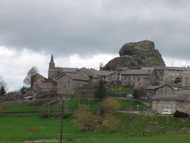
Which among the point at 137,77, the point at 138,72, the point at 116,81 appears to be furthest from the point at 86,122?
the point at 138,72

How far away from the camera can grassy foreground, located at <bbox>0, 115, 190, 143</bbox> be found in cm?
6187

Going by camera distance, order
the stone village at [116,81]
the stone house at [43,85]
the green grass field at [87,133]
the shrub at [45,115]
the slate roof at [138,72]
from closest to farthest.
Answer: the green grass field at [87,133]
the shrub at [45,115]
the stone village at [116,81]
the stone house at [43,85]
the slate roof at [138,72]

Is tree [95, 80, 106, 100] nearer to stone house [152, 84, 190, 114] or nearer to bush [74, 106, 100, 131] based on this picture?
stone house [152, 84, 190, 114]

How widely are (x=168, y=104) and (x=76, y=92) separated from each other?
3624 centimetres

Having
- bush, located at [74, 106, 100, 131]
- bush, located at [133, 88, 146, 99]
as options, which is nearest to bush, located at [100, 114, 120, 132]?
bush, located at [74, 106, 100, 131]

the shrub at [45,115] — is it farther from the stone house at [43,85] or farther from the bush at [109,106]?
the stone house at [43,85]

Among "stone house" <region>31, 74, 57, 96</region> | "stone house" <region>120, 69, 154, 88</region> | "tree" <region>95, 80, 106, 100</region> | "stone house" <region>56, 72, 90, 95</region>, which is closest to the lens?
"tree" <region>95, 80, 106, 100</region>

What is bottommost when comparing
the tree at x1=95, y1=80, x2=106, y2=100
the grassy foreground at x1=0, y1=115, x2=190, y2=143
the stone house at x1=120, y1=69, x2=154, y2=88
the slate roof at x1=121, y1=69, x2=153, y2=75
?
the grassy foreground at x1=0, y1=115, x2=190, y2=143

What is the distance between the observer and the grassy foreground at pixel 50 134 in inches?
2436

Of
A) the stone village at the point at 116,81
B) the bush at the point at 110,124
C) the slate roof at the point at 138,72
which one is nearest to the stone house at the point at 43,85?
the stone village at the point at 116,81

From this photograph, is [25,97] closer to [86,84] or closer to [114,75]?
[86,84]

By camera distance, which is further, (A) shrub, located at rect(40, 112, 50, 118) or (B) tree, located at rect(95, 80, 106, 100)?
(B) tree, located at rect(95, 80, 106, 100)

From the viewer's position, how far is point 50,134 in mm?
73562

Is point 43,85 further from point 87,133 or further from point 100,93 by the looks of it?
point 87,133
